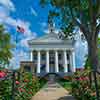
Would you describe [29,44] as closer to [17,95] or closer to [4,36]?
[4,36]

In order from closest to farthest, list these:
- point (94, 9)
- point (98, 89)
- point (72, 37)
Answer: point (98, 89), point (94, 9), point (72, 37)

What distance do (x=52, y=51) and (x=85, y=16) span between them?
176ft

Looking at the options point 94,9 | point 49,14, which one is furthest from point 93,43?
point 49,14

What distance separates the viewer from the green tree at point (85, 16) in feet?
43.6

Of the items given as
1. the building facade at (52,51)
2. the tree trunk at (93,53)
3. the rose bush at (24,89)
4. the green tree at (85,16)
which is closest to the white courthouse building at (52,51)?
the building facade at (52,51)

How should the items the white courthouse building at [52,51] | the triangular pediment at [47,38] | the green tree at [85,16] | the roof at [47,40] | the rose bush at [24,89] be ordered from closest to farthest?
the rose bush at [24,89], the green tree at [85,16], the white courthouse building at [52,51], the roof at [47,40], the triangular pediment at [47,38]

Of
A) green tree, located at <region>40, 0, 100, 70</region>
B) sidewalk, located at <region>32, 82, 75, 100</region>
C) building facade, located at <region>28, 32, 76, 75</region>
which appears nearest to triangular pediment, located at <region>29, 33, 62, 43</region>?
building facade, located at <region>28, 32, 76, 75</region>

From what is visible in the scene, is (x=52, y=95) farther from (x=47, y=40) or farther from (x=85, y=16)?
(x=47, y=40)

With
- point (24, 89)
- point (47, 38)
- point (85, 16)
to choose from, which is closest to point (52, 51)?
point (47, 38)

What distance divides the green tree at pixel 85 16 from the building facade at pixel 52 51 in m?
49.6

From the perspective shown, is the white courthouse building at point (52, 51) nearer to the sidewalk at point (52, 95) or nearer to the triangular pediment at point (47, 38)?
the triangular pediment at point (47, 38)

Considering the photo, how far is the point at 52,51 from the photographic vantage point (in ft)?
224

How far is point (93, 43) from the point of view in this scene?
13586mm

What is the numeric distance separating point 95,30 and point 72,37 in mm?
5454
